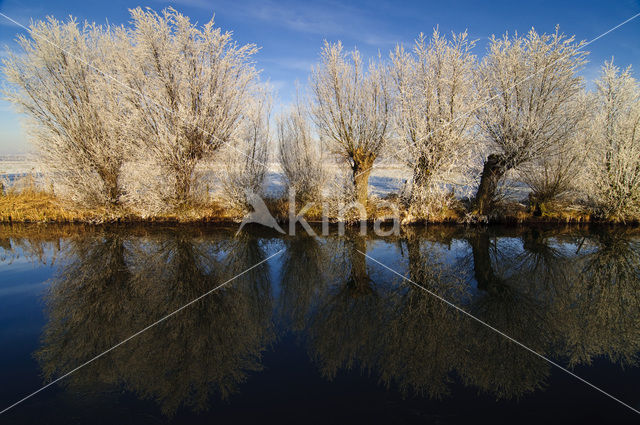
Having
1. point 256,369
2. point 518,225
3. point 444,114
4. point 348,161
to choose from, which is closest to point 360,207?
point 348,161

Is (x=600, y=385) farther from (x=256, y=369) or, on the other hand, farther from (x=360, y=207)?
(x=360, y=207)

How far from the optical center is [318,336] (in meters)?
4.68

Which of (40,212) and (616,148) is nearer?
(616,148)

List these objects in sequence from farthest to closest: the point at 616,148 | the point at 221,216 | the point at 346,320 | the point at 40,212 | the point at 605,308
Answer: the point at 221,216, the point at 40,212, the point at 616,148, the point at 605,308, the point at 346,320

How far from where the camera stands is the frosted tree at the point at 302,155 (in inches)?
489

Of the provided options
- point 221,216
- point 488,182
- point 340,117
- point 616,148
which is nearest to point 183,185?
point 221,216

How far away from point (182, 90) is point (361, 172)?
6.84m

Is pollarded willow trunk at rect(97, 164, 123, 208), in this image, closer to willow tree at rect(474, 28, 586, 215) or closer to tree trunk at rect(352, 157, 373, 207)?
tree trunk at rect(352, 157, 373, 207)

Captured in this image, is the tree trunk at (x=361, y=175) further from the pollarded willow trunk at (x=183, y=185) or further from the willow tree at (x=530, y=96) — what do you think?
the pollarded willow trunk at (x=183, y=185)

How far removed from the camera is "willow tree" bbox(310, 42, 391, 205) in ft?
36.6

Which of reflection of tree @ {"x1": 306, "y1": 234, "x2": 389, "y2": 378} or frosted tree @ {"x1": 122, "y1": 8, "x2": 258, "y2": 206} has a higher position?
frosted tree @ {"x1": 122, "y1": 8, "x2": 258, "y2": 206}

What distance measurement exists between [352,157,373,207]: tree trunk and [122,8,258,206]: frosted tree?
4530 millimetres

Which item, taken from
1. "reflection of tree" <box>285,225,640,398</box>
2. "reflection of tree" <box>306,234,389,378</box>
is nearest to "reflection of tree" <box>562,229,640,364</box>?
"reflection of tree" <box>285,225,640,398</box>

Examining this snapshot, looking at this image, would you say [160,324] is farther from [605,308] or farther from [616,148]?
[616,148]
